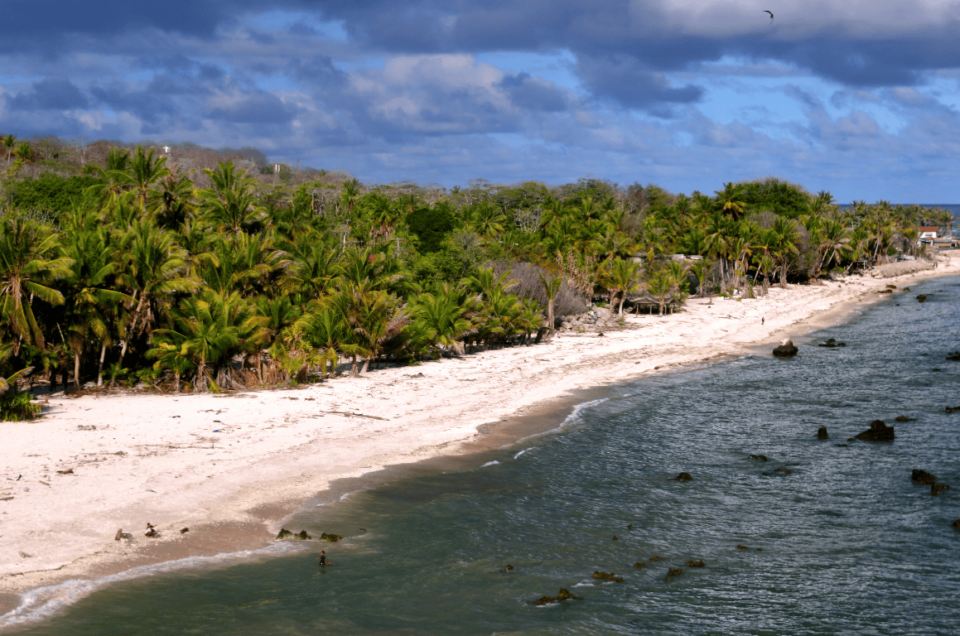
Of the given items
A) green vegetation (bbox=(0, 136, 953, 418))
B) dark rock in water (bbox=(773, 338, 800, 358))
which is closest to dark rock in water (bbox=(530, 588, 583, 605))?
green vegetation (bbox=(0, 136, 953, 418))

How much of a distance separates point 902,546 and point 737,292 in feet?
185

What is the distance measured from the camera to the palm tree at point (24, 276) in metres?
21.0

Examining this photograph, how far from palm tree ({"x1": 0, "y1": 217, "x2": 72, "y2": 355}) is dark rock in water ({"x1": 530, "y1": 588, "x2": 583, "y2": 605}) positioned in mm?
16820

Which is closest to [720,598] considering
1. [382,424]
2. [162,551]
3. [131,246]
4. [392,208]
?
[162,551]

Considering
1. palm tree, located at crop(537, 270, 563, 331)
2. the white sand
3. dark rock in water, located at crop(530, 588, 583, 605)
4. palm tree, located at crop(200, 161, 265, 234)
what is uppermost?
palm tree, located at crop(200, 161, 265, 234)

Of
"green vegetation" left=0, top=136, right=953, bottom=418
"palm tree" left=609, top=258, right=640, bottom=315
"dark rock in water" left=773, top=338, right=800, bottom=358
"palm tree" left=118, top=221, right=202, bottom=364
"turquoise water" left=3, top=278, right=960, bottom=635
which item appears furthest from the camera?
"palm tree" left=609, top=258, right=640, bottom=315

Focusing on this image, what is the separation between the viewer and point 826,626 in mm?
12273

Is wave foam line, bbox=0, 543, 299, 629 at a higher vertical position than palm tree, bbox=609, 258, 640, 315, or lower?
lower

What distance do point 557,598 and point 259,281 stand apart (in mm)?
21982

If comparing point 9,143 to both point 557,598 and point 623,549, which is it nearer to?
point 623,549

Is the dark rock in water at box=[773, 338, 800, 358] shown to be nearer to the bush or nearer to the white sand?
the white sand

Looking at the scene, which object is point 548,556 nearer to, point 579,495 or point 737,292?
point 579,495

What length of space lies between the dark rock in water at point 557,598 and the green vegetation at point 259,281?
1551 cm

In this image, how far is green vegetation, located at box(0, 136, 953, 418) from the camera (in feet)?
77.4
